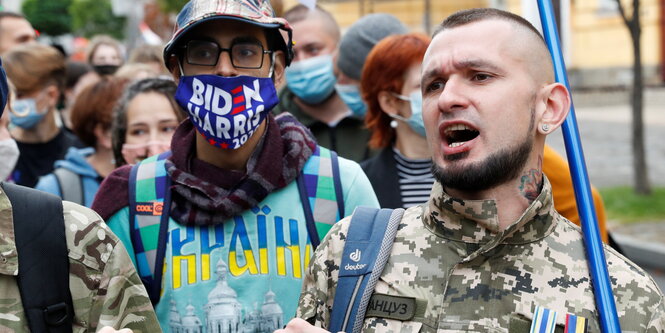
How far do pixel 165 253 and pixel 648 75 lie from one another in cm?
2993

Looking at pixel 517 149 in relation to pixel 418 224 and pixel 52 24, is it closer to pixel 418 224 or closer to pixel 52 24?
pixel 418 224

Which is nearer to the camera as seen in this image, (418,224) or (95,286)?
(95,286)

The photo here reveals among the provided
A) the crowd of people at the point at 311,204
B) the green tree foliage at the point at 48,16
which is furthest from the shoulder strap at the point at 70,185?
the green tree foliage at the point at 48,16

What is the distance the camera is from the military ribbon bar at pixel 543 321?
2.25 metres

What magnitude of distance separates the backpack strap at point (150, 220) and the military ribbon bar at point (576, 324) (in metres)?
1.36

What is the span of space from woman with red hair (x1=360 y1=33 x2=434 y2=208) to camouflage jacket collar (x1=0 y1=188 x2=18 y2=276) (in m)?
2.13

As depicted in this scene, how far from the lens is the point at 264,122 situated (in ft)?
10.8

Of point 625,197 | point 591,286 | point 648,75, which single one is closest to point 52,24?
point 648,75

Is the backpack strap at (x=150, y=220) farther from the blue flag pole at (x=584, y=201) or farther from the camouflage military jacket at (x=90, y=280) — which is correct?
the blue flag pole at (x=584, y=201)

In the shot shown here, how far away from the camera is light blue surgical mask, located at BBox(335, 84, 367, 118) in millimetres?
5309

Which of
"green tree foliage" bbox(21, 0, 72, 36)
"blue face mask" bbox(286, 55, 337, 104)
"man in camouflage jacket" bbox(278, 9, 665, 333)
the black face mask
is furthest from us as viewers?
"green tree foliage" bbox(21, 0, 72, 36)

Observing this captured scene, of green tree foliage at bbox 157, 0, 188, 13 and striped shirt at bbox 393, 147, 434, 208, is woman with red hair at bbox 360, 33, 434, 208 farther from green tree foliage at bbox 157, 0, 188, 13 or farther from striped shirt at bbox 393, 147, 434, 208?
green tree foliage at bbox 157, 0, 188, 13

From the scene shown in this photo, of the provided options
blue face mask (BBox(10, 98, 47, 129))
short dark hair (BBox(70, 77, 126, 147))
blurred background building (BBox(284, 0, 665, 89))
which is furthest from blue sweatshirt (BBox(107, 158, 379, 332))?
blurred background building (BBox(284, 0, 665, 89))

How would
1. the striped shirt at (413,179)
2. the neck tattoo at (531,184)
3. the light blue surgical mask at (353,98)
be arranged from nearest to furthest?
the neck tattoo at (531,184) → the striped shirt at (413,179) → the light blue surgical mask at (353,98)
